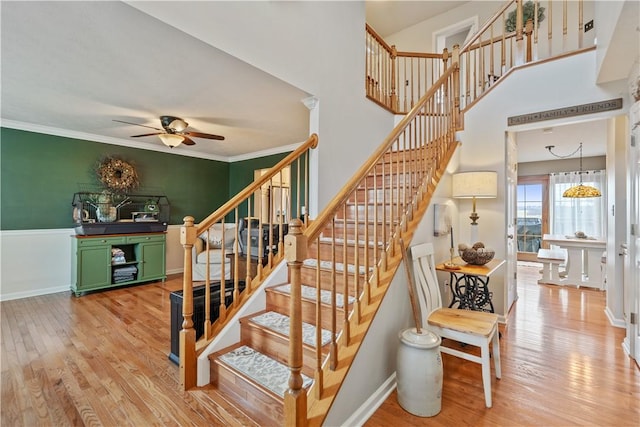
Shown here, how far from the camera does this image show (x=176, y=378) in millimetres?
2166

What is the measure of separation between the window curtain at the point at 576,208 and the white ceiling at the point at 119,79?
259 inches

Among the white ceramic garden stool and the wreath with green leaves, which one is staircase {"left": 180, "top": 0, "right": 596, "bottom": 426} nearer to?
the white ceramic garden stool

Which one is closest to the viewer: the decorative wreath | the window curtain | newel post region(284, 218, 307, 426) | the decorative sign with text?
newel post region(284, 218, 307, 426)

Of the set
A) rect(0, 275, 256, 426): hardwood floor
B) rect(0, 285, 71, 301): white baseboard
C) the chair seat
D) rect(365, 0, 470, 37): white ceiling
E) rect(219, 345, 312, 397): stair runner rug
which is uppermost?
rect(365, 0, 470, 37): white ceiling

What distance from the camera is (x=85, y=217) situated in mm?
4578

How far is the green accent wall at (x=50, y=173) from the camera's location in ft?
13.6

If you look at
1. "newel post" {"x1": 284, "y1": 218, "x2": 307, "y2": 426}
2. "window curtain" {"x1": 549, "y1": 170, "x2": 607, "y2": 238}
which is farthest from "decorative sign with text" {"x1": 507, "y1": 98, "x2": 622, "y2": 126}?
"window curtain" {"x1": 549, "y1": 170, "x2": 607, "y2": 238}

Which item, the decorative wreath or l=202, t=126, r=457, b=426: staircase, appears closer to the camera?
l=202, t=126, r=457, b=426: staircase

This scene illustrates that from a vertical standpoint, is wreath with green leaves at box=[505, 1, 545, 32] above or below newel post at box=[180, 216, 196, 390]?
above

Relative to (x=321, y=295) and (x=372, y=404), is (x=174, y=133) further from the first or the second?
(x=372, y=404)

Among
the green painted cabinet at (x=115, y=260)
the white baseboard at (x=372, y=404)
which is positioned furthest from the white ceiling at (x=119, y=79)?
the white baseboard at (x=372, y=404)

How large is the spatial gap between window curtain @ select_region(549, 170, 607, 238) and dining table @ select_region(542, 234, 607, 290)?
206cm

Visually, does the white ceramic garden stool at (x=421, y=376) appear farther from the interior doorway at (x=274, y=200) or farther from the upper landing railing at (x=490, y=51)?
the upper landing railing at (x=490, y=51)

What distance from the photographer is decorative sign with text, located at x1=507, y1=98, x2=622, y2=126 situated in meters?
2.76
